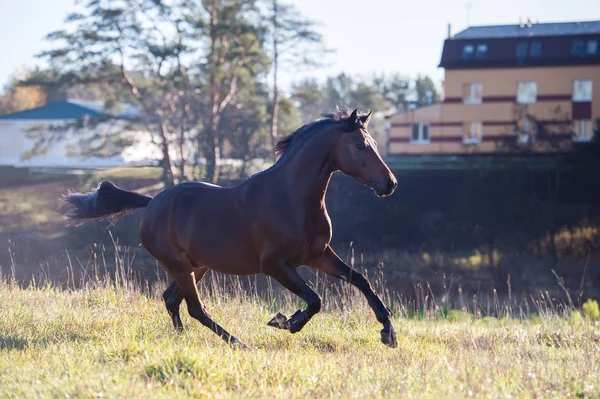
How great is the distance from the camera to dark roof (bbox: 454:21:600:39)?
4894 cm

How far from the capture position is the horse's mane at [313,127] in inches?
335

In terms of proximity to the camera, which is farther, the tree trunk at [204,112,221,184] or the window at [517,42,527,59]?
the window at [517,42,527,59]

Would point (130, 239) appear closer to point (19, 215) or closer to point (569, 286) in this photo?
point (19, 215)

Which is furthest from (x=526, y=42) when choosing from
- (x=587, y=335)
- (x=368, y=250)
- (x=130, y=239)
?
(x=587, y=335)

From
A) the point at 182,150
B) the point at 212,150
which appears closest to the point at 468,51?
the point at 212,150

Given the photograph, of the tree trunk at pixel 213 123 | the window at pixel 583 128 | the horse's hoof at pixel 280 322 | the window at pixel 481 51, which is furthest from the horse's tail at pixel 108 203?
the window at pixel 481 51

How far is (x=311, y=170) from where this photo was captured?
27.2 feet

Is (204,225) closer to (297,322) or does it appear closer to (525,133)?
(297,322)

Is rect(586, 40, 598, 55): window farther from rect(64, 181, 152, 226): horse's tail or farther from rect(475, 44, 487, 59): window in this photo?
rect(64, 181, 152, 226): horse's tail

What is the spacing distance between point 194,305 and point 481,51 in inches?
1686

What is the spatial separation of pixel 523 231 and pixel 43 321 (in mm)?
30649

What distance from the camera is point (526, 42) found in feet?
159

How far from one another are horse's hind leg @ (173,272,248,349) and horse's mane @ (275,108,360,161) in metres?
1.67

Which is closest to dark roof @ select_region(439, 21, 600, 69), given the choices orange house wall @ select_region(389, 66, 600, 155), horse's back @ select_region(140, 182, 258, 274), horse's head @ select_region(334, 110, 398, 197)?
orange house wall @ select_region(389, 66, 600, 155)
